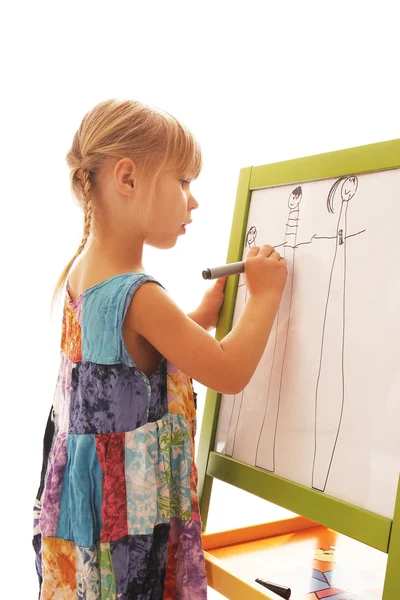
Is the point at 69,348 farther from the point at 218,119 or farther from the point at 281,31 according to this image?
the point at 281,31

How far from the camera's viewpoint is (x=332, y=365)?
0.87 meters

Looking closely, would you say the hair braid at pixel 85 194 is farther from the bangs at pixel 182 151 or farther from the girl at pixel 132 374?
the bangs at pixel 182 151

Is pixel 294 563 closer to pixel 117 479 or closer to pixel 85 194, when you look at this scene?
pixel 117 479

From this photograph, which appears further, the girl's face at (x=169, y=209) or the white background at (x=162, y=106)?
Result: the white background at (x=162, y=106)

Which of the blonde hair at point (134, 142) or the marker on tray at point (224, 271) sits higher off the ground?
the blonde hair at point (134, 142)

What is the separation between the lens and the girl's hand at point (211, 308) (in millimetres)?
1062

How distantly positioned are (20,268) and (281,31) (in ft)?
2.90

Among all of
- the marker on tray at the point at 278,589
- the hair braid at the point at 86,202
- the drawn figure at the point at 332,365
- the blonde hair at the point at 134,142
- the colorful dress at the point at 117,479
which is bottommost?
the marker on tray at the point at 278,589

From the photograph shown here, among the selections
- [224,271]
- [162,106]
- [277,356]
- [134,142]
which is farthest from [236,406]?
[162,106]

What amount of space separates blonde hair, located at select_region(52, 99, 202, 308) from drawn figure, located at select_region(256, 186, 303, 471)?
0.18 metres

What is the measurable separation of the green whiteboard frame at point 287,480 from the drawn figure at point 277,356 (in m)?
0.03

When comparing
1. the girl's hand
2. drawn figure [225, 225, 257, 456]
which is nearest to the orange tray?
drawn figure [225, 225, 257, 456]

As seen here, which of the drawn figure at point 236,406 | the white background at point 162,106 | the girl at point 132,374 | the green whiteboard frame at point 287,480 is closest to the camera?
the green whiteboard frame at point 287,480

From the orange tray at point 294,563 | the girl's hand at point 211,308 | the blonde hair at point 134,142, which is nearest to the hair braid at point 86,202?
the blonde hair at point 134,142
